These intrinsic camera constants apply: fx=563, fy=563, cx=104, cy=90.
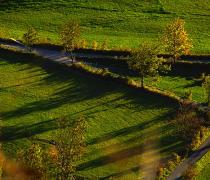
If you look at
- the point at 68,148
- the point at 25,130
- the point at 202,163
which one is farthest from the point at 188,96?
the point at 68,148

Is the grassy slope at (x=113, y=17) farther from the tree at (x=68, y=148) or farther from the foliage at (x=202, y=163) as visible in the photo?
the tree at (x=68, y=148)

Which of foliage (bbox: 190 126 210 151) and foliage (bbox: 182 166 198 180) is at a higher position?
foliage (bbox: 190 126 210 151)

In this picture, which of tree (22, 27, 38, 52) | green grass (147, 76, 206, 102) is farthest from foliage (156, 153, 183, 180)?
tree (22, 27, 38, 52)

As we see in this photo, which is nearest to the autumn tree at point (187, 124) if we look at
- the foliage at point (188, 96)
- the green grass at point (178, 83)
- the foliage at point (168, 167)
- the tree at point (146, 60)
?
the foliage at point (168, 167)

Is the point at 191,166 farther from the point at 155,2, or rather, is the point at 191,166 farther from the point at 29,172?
the point at 155,2

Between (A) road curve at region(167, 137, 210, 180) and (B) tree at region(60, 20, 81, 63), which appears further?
(B) tree at region(60, 20, 81, 63)

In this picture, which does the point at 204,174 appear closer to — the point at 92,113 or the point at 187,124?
the point at 187,124

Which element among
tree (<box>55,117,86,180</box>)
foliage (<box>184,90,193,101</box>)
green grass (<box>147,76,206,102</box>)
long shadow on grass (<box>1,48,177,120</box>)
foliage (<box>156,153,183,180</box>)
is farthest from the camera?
green grass (<box>147,76,206,102</box>)

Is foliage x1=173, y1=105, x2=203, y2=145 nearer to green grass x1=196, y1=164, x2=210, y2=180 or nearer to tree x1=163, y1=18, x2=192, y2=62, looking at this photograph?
green grass x1=196, y1=164, x2=210, y2=180
